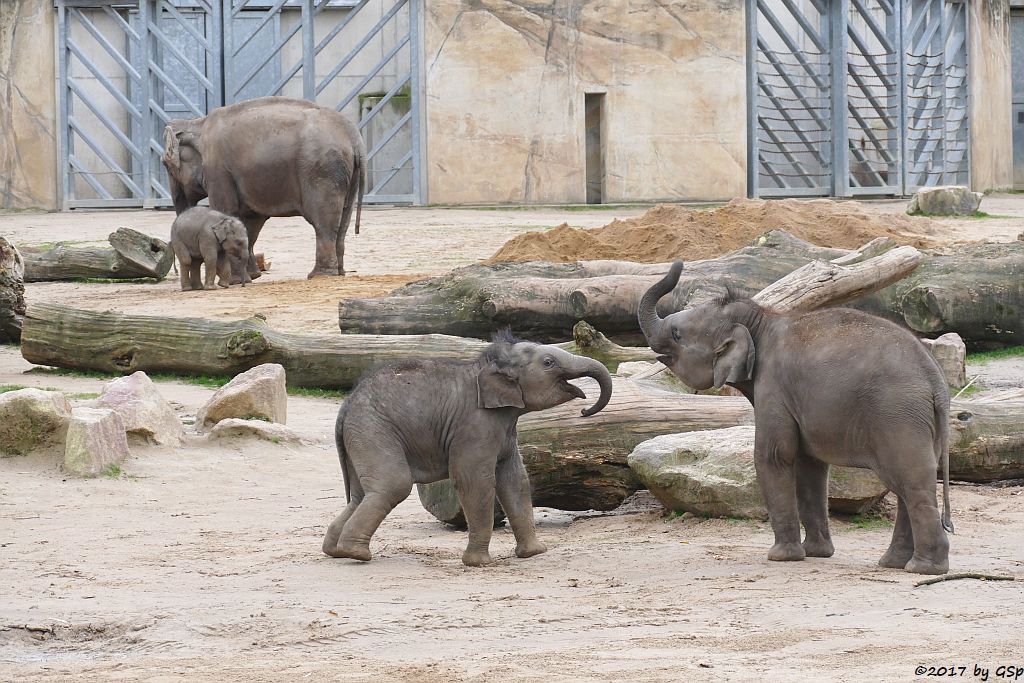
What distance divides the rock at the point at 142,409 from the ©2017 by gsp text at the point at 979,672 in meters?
4.94

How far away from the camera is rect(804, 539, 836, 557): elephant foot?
5.61m

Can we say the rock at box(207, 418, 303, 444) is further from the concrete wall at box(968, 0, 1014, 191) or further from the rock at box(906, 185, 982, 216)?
the concrete wall at box(968, 0, 1014, 191)

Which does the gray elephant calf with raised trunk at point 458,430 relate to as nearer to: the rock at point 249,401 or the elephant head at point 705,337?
the elephant head at point 705,337

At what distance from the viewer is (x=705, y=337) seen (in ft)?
18.8

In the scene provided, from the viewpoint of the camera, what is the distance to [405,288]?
37.0 ft

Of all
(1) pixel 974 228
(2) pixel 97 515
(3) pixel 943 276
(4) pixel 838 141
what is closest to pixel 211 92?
(4) pixel 838 141

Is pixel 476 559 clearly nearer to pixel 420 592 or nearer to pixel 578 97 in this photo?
pixel 420 592

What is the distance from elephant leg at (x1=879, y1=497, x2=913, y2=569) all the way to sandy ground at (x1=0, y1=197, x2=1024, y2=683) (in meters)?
0.13

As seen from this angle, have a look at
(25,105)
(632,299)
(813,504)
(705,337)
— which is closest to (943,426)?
(813,504)

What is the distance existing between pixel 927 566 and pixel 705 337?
1226 millimetres

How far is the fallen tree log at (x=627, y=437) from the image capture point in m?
6.64

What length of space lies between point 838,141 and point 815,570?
22197 millimetres

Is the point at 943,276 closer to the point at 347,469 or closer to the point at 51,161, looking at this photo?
the point at 347,469

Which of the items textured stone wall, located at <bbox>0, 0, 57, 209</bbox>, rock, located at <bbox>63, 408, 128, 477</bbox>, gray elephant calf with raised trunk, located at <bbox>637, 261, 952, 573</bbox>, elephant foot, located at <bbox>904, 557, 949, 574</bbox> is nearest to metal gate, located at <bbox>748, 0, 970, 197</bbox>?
textured stone wall, located at <bbox>0, 0, 57, 209</bbox>
